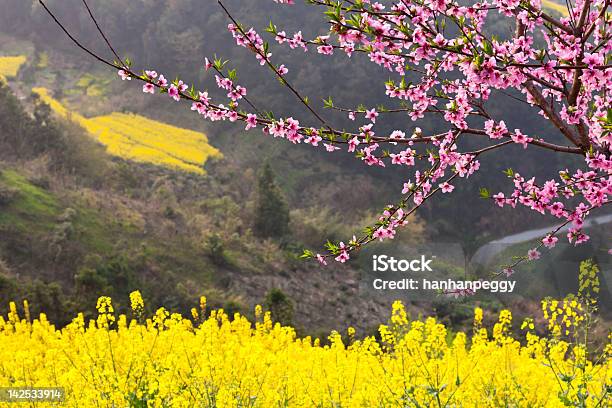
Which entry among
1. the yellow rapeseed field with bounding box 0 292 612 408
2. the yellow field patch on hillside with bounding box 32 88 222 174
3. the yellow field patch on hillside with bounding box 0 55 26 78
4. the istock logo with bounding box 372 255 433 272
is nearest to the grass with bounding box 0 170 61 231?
the yellow field patch on hillside with bounding box 32 88 222 174

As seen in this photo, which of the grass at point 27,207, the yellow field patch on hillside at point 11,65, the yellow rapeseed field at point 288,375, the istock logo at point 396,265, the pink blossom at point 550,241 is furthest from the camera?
the yellow field patch on hillside at point 11,65

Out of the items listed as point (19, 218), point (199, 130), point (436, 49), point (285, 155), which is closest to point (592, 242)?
point (285, 155)

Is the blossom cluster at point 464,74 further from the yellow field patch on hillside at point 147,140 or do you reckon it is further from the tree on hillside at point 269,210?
the yellow field patch on hillside at point 147,140

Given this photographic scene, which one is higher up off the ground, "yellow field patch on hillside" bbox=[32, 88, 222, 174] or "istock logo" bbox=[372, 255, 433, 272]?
"yellow field patch on hillside" bbox=[32, 88, 222, 174]

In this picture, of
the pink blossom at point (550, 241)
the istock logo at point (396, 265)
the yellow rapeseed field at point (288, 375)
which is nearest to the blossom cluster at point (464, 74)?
the pink blossom at point (550, 241)

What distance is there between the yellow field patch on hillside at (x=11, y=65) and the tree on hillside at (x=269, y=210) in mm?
22534

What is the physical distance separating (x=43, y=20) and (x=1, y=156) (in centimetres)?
2617

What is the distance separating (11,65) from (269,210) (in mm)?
25587

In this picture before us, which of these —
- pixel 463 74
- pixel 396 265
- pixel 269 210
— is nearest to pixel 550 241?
pixel 463 74

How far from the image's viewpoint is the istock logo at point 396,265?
20.5m

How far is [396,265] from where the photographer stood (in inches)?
827

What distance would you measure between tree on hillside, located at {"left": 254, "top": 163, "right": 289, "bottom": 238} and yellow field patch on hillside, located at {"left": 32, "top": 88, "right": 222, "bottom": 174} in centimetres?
816

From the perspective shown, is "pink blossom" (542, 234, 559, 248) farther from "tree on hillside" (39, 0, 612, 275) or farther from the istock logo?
the istock logo

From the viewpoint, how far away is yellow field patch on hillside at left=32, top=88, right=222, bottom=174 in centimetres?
2786
